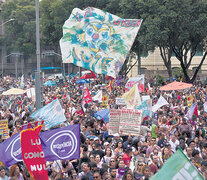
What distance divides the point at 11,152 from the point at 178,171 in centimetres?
455

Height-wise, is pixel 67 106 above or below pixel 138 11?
below

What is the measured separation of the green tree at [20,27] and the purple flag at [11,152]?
5911 centimetres

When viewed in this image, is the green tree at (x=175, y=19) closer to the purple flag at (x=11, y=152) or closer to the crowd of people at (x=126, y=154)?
the crowd of people at (x=126, y=154)

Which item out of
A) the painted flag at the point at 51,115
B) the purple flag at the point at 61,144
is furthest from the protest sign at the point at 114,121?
the purple flag at the point at 61,144

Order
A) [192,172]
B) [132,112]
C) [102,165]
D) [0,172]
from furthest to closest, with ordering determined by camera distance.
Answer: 1. [132,112]
2. [102,165]
3. [0,172]
4. [192,172]

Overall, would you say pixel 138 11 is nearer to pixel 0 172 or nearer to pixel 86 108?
pixel 86 108

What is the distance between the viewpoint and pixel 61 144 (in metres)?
8.62

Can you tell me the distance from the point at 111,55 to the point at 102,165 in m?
14.6

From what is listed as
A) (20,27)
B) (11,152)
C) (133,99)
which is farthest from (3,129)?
(20,27)

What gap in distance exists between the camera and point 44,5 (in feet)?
198

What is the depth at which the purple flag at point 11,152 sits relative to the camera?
8.48 m

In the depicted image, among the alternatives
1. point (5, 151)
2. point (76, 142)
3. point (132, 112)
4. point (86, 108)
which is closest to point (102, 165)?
point (76, 142)

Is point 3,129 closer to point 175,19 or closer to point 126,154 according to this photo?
point 126,154

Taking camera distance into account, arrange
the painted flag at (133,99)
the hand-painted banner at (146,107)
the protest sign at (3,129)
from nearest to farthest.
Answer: the protest sign at (3,129), the hand-painted banner at (146,107), the painted flag at (133,99)
